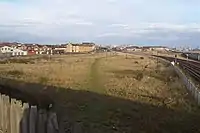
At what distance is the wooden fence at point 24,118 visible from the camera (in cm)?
531

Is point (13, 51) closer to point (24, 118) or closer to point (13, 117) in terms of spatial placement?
point (13, 117)

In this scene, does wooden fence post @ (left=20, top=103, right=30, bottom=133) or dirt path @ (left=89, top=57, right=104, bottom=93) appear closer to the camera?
wooden fence post @ (left=20, top=103, right=30, bottom=133)

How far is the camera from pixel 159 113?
14.5 meters

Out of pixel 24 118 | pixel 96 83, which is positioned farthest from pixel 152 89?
pixel 24 118

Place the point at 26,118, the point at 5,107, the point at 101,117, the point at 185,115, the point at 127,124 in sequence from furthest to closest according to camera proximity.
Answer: the point at 185,115 → the point at 101,117 → the point at 127,124 → the point at 5,107 → the point at 26,118

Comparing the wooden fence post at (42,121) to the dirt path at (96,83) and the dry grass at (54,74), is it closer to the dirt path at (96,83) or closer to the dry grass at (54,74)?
the dirt path at (96,83)

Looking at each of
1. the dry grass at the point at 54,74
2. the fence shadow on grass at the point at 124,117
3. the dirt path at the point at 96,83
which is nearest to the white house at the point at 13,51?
the dry grass at the point at 54,74

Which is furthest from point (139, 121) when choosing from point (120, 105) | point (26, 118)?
point (26, 118)

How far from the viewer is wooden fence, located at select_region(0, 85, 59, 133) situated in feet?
17.4

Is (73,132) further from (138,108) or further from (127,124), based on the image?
(138,108)

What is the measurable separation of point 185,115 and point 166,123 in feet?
7.60

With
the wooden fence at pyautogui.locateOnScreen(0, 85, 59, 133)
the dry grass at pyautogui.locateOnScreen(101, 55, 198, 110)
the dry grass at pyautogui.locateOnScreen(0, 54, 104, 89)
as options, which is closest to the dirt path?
the dry grass at pyautogui.locateOnScreen(101, 55, 198, 110)

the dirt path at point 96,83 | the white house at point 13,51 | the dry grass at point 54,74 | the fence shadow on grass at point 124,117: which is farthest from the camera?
the white house at point 13,51

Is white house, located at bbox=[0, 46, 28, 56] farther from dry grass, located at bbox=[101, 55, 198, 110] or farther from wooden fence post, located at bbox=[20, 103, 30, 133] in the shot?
wooden fence post, located at bbox=[20, 103, 30, 133]
